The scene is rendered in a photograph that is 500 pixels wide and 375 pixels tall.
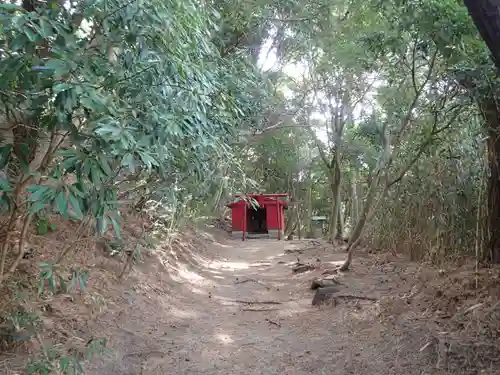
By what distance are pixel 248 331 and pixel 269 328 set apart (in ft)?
0.93

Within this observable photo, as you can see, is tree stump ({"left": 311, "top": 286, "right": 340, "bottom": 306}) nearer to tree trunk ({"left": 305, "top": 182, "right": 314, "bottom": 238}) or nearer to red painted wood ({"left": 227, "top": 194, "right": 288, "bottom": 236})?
red painted wood ({"left": 227, "top": 194, "right": 288, "bottom": 236})

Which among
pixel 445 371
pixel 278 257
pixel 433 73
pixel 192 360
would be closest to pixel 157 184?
pixel 192 360

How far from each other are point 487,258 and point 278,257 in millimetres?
7583

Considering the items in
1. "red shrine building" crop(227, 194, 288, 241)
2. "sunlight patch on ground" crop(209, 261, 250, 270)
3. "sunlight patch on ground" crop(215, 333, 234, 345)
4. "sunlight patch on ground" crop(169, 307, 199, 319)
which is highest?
"red shrine building" crop(227, 194, 288, 241)

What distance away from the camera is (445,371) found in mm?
3584

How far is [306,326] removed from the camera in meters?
5.63

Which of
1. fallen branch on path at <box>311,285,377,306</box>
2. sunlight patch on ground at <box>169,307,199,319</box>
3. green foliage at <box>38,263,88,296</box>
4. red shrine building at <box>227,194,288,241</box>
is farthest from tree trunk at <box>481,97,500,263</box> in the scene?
red shrine building at <box>227,194,288,241</box>

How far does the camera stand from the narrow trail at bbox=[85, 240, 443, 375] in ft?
14.1

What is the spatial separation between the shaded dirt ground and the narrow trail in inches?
0.5

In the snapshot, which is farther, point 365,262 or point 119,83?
point 365,262

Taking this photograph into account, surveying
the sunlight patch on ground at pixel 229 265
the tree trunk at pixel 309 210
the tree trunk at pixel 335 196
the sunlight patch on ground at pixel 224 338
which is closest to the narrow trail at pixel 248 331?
the sunlight patch on ground at pixel 224 338

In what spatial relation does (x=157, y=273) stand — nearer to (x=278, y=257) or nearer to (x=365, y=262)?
(x=365, y=262)

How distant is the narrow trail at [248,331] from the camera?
431 cm

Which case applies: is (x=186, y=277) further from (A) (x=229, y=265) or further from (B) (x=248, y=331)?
(B) (x=248, y=331)
